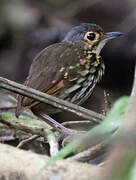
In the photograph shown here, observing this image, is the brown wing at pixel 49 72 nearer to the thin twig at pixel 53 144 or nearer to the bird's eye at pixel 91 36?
the bird's eye at pixel 91 36

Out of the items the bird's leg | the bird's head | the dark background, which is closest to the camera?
the bird's leg

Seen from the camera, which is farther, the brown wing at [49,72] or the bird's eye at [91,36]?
the bird's eye at [91,36]

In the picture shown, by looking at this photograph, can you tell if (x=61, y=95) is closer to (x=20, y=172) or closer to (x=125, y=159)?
(x=20, y=172)

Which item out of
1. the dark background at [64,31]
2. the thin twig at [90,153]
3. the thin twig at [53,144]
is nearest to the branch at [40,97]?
the thin twig at [90,153]

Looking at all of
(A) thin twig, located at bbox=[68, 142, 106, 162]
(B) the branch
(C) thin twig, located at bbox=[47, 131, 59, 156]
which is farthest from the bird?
(A) thin twig, located at bbox=[68, 142, 106, 162]

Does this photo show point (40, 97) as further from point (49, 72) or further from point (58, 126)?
point (49, 72)

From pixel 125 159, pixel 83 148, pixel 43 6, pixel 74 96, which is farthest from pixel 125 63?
pixel 125 159

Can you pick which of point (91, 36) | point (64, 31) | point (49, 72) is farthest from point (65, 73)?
point (64, 31)

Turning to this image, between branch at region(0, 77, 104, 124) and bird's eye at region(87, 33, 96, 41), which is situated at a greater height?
branch at region(0, 77, 104, 124)

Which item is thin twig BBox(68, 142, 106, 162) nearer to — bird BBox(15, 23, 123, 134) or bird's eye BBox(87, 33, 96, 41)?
bird BBox(15, 23, 123, 134)
